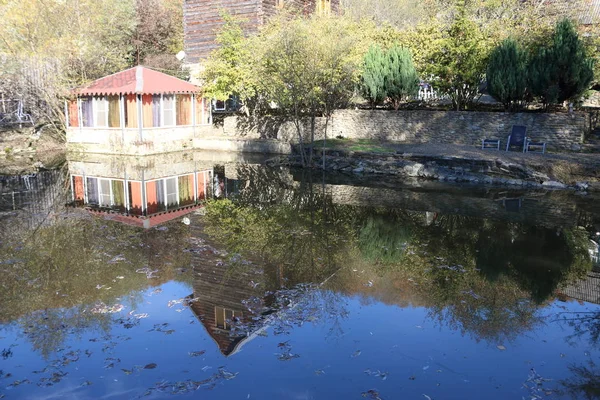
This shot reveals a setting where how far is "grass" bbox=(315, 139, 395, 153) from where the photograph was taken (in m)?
19.3

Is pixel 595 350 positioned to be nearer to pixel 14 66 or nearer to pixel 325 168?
pixel 325 168

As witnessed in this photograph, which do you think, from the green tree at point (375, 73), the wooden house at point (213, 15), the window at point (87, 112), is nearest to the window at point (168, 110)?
the window at point (87, 112)

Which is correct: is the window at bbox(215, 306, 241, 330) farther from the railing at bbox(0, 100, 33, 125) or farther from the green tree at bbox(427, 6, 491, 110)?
the railing at bbox(0, 100, 33, 125)

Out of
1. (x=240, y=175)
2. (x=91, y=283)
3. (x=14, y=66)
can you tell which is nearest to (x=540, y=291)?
(x=91, y=283)

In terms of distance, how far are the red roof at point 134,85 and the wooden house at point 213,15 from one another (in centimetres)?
451

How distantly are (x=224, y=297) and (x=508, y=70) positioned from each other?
15810mm

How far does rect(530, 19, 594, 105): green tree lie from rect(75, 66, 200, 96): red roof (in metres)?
15.3

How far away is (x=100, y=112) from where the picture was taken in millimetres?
23109

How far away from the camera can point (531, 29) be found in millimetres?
20500

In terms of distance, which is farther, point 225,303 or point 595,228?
point 595,228

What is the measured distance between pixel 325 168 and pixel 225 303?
1250cm

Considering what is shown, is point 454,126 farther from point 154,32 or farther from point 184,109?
point 154,32

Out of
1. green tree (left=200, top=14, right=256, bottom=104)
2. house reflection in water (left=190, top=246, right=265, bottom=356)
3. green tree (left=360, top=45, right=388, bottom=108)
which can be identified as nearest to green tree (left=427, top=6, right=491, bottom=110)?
green tree (left=360, top=45, right=388, bottom=108)

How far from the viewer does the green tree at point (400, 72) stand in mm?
21578
